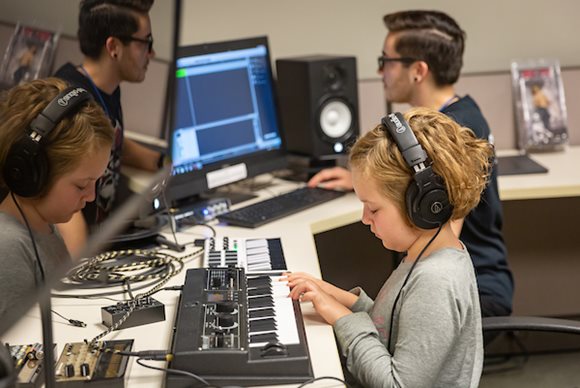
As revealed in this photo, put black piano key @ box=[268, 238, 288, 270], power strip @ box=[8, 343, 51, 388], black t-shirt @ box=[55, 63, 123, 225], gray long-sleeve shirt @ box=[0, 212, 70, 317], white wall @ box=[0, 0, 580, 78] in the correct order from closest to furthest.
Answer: gray long-sleeve shirt @ box=[0, 212, 70, 317] < black t-shirt @ box=[55, 63, 123, 225] < power strip @ box=[8, 343, 51, 388] < black piano key @ box=[268, 238, 288, 270] < white wall @ box=[0, 0, 580, 78]

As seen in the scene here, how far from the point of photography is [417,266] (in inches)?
57.3

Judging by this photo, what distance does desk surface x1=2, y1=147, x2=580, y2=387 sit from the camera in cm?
129

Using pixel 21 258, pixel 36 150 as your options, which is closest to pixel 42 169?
pixel 36 150

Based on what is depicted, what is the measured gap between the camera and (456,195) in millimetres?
1442

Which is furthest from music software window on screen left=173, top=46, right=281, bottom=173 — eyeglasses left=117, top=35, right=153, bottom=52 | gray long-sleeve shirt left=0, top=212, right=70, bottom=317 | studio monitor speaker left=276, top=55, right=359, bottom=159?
gray long-sleeve shirt left=0, top=212, right=70, bottom=317

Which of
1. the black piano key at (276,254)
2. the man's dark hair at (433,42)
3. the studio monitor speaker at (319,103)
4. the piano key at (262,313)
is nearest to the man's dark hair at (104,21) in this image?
the piano key at (262,313)

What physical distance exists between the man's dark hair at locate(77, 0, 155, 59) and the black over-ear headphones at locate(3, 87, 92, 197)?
9 centimetres

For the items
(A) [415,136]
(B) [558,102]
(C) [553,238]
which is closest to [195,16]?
(B) [558,102]

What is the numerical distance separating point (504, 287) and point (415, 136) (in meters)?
0.87

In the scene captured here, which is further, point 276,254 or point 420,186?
point 276,254

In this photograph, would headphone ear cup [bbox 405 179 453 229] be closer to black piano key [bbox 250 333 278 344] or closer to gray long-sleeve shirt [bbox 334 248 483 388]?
gray long-sleeve shirt [bbox 334 248 483 388]

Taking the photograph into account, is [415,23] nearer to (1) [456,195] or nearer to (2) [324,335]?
(1) [456,195]

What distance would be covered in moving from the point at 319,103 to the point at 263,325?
1492 millimetres

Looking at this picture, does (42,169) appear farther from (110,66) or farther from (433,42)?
(433,42)
